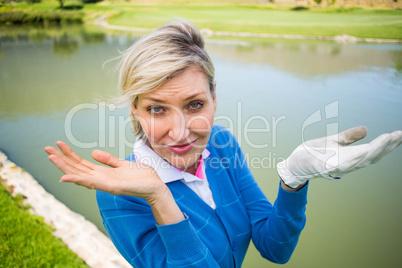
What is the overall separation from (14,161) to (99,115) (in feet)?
4.96

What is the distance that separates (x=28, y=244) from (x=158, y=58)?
1.99 metres

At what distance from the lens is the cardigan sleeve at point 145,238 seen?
91 centimetres

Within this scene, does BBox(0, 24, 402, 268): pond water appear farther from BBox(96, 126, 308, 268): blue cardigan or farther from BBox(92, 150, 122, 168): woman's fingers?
BBox(92, 150, 122, 168): woman's fingers

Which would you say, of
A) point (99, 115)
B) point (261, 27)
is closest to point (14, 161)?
point (99, 115)

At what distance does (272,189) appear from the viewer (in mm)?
3014

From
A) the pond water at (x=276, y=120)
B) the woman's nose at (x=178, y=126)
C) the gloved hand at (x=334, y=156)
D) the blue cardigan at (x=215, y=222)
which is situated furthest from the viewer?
the pond water at (x=276, y=120)

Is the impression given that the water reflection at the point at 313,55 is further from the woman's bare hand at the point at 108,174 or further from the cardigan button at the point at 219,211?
the woman's bare hand at the point at 108,174

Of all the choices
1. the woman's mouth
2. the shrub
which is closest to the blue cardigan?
the woman's mouth

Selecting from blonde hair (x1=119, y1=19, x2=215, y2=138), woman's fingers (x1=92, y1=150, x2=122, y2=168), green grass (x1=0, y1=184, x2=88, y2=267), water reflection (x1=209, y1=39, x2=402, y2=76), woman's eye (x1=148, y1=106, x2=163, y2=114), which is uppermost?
blonde hair (x1=119, y1=19, x2=215, y2=138)

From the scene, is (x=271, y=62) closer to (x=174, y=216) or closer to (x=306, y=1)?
(x=174, y=216)

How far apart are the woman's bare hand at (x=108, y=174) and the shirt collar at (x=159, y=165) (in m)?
0.17

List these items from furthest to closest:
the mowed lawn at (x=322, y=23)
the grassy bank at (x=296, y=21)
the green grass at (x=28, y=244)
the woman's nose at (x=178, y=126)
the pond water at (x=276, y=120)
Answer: the grassy bank at (x=296, y=21) → the mowed lawn at (x=322, y=23) → the pond water at (x=276, y=120) → the green grass at (x=28, y=244) → the woman's nose at (x=178, y=126)

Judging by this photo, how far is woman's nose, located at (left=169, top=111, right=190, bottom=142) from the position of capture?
104cm

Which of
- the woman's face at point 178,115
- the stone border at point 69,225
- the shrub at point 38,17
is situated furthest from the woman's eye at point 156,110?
the shrub at point 38,17
